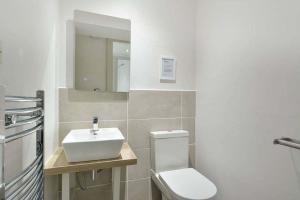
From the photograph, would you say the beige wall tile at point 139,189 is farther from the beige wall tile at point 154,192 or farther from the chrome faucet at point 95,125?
the chrome faucet at point 95,125

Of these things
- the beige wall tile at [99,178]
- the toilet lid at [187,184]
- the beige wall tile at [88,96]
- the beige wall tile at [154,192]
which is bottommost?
the beige wall tile at [154,192]

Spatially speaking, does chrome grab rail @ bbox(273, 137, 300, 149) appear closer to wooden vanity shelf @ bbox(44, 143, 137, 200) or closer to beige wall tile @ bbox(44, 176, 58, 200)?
wooden vanity shelf @ bbox(44, 143, 137, 200)

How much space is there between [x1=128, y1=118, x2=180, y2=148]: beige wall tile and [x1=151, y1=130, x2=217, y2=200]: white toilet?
0.07 metres

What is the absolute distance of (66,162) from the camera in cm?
114

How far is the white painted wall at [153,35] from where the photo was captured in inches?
61.8

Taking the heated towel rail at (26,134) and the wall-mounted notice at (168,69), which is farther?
the wall-mounted notice at (168,69)

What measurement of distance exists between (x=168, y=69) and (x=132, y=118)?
2.06ft

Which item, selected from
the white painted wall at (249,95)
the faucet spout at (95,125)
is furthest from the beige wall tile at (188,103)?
the faucet spout at (95,125)

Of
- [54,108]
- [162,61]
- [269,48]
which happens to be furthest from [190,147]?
[54,108]

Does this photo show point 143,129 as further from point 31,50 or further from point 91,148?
point 31,50

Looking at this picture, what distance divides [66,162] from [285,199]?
1394 mm

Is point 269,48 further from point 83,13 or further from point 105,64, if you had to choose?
point 83,13

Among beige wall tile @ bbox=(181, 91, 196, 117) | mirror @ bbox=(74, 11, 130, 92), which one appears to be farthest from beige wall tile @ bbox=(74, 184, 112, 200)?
beige wall tile @ bbox=(181, 91, 196, 117)

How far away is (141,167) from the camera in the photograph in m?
1.72
